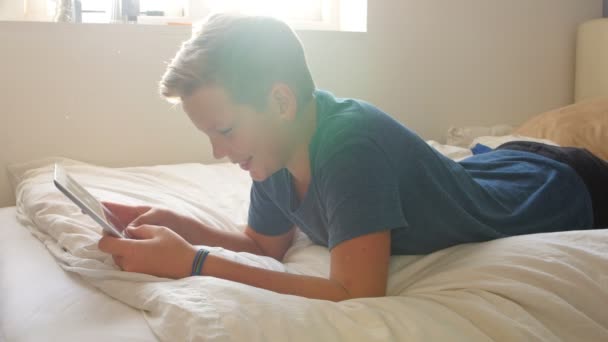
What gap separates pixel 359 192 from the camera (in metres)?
0.75

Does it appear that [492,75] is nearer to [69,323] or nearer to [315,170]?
[315,170]

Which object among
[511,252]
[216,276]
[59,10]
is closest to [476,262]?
[511,252]

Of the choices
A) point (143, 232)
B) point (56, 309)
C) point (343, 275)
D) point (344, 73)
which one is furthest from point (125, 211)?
point (344, 73)

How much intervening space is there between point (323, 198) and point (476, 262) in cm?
22

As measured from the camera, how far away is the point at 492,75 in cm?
221

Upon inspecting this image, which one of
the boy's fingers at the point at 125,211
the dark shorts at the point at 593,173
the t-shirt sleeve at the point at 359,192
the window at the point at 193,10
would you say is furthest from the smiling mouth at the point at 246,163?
the window at the point at 193,10

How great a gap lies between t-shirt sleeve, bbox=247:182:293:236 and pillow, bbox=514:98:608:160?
1038 mm

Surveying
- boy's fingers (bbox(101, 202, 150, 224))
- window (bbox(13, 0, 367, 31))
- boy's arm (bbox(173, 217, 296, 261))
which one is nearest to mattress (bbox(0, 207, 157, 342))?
boy's fingers (bbox(101, 202, 150, 224))

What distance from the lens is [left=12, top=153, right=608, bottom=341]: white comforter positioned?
0.63 m

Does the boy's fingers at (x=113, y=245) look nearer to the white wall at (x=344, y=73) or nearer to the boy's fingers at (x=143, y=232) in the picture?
the boy's fingers at (x=143, y=232)

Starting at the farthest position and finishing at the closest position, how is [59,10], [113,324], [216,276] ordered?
[59,10], [216,276], [113,324]

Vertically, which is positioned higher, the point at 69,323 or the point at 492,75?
the point at 492,75

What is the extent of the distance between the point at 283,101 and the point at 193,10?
1244mm

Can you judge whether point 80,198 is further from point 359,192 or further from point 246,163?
point 359,192
